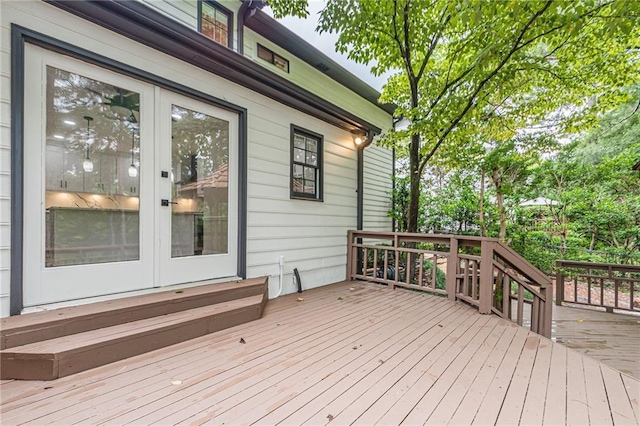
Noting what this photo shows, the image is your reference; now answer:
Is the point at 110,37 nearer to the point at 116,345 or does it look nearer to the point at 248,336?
the point at 116,345

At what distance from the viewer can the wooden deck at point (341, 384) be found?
148cm

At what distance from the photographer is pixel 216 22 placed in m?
3.91

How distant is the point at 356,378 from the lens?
1.84m

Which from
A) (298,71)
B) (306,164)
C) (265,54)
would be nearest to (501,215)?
Result: (306,164)

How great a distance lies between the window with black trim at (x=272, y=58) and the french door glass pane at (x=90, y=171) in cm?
249

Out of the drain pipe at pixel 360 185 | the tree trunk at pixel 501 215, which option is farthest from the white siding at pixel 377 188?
the tree trunk at pixel 501 215

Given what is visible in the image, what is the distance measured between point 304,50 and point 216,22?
5.03 ft

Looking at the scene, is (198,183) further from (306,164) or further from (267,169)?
(306,164)

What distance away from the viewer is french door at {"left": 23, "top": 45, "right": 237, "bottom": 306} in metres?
2.11

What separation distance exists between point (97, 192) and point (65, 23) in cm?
138

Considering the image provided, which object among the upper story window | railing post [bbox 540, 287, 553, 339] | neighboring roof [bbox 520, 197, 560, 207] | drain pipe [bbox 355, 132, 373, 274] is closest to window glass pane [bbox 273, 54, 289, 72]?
the upper story window

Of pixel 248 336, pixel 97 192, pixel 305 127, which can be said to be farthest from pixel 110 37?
pixel 248 336

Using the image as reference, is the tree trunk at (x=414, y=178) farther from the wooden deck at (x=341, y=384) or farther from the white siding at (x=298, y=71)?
the wooden deck at (x=341, y=384)

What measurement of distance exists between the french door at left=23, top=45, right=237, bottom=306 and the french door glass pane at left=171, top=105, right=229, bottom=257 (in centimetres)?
1
